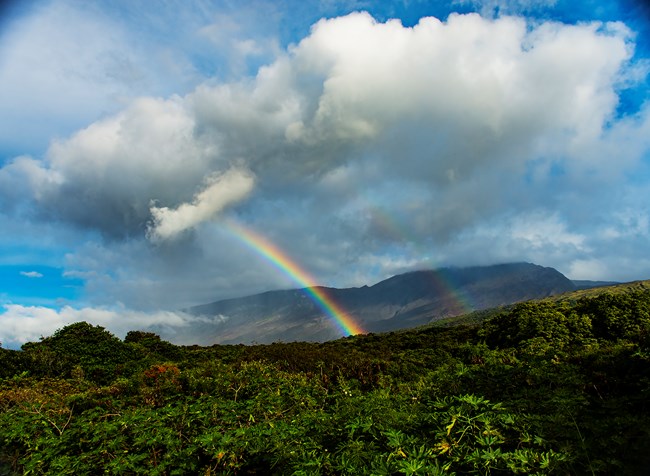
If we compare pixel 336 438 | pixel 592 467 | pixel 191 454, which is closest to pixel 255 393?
pixel 191 454

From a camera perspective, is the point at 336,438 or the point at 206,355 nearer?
the point at 336,438

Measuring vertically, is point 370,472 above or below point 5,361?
below

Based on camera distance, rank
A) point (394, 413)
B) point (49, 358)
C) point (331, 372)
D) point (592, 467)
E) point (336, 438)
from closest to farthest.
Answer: point (592, 467), point (336, 438), point (394, 413), point (331, 372), point (49, 358)

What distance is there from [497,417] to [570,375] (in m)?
2.55

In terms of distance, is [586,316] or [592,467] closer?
[592,467]

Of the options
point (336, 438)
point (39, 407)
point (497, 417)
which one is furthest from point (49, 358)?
point (497, 417)

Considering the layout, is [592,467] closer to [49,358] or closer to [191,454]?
[191,454]

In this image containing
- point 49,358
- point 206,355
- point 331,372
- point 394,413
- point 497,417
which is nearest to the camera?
point 497,417

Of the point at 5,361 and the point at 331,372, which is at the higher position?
the point at 5,361

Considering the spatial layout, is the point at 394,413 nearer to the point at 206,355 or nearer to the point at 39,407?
the point at 39,407

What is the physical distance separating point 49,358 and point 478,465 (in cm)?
2446

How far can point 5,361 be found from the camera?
66.9 feet

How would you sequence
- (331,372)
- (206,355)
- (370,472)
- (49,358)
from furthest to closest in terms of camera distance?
(206,355) → (49,358) → (331,372) → (370,472)

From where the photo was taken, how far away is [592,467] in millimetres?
3748
